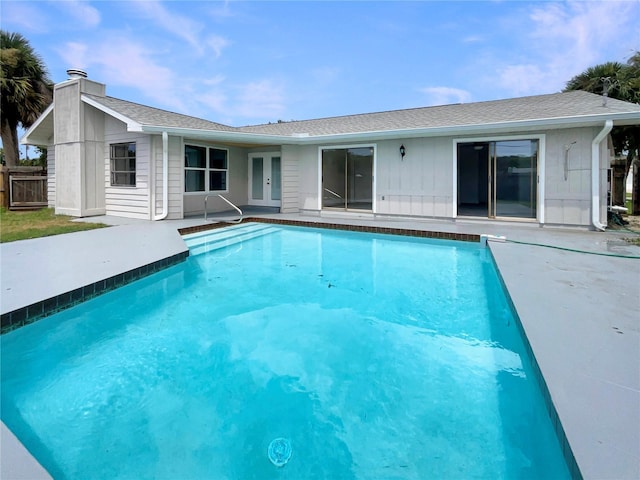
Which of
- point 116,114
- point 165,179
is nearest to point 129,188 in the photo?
point 165,179

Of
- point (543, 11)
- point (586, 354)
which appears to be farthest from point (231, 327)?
point (543, 11)

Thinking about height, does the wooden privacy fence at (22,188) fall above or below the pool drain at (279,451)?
above

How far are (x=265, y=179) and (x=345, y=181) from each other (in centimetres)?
298

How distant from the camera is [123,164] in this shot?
10062 mm

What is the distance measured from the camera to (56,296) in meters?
3.71

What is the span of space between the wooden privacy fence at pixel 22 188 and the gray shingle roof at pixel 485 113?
8.19 metres

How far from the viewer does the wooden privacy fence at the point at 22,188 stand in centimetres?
1181

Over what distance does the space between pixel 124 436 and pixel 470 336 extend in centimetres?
294

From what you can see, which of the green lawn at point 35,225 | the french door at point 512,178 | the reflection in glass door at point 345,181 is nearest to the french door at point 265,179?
the reflection in glass door at point 345,181

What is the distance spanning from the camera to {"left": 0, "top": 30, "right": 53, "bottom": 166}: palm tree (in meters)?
15.0

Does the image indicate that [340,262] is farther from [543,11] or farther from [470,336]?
[543,11]

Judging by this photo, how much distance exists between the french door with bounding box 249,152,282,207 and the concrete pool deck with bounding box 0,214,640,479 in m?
5.19

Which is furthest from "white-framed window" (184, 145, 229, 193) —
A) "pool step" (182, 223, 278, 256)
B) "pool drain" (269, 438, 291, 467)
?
"pool drain" (269, 438, 291, 467)

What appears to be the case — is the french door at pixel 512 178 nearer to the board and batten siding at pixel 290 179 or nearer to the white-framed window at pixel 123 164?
the board and batten siding at pixel 290 179
